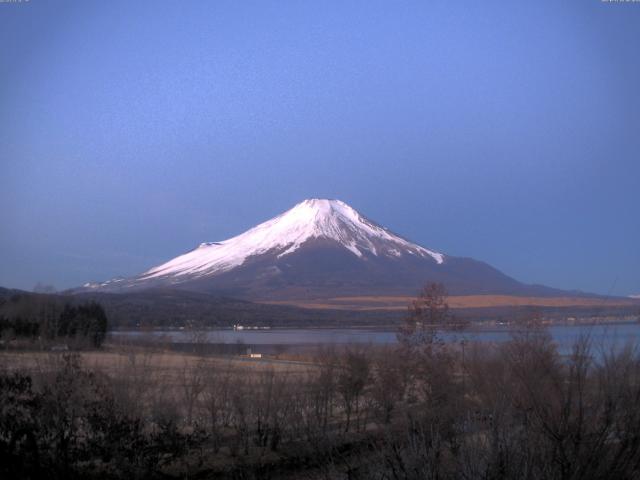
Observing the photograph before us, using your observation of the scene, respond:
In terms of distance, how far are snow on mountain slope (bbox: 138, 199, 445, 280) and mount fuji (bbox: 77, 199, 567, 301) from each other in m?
0.19

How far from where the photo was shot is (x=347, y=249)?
483 ft

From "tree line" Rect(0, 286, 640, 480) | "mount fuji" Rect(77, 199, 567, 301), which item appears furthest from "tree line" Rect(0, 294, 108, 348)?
"mount fuji" Rect(77, 199, 567, 301)

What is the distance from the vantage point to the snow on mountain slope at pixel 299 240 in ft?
487

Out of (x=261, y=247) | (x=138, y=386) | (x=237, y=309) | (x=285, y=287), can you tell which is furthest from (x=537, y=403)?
Answer: (x=261, y=247)

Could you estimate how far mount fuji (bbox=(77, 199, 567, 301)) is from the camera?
402 feet

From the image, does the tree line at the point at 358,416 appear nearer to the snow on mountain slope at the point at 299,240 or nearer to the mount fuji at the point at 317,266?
the mount fuji at the point at 317,266

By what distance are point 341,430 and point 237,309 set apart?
263 ft

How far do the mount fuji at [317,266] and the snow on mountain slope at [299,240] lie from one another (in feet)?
0.62

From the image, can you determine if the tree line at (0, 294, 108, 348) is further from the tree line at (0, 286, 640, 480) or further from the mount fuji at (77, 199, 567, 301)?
the mount fuji at (77, 199, 567, 301)

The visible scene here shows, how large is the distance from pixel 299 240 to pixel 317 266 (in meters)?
17.3

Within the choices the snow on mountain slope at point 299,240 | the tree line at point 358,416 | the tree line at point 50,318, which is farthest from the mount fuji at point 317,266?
the tree line at point 358,416

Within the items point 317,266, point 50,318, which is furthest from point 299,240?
point 50,318

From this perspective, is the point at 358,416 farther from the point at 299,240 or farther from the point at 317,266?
the point at 299,240

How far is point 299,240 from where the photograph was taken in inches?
6132
